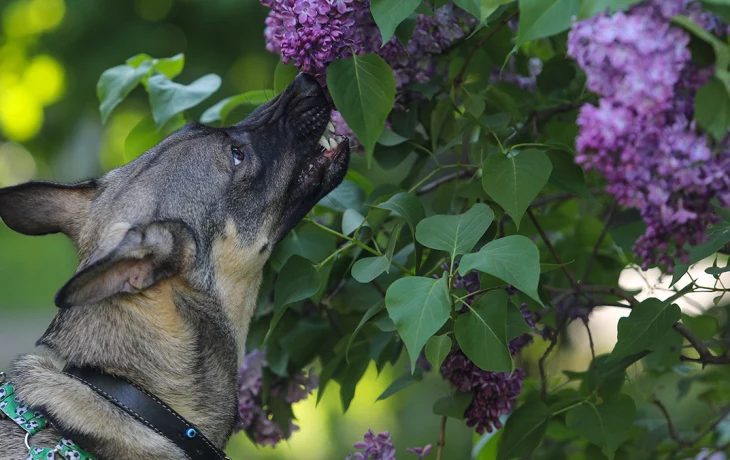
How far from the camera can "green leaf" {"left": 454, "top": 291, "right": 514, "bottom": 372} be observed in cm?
239

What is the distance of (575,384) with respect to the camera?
4.89 meters

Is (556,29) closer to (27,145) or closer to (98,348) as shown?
(98,348)

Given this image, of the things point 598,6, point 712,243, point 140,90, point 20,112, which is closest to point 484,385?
point 712,243

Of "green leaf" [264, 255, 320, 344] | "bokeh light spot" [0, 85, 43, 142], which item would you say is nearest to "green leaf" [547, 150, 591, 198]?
"green leaf" [264, 255, 320, 344]

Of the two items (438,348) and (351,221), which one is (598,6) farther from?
(351,221)

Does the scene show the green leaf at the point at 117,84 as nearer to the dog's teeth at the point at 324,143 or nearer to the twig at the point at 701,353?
the dog's teeth at the point at 324,143

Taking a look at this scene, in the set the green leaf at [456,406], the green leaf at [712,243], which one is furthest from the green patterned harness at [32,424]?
the green leaf at [712,243]

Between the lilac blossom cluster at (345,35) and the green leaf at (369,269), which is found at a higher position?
the lilac blossom cluster at (345,35)

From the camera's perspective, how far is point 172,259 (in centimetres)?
296

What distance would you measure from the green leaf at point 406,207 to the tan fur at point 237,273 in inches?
28.7

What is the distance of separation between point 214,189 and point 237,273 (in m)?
0.33

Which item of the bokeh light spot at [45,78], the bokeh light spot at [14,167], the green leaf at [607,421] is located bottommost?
the bokeh light spot at [14,167]

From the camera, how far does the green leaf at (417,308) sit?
218cm

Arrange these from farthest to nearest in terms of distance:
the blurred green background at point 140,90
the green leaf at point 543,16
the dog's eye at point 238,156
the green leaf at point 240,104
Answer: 1. the blurred green background at point 140,90
2. the green leaf at point 240,104
3. the dog's eye at point 238,156
4. the green leaf at point 543,16
